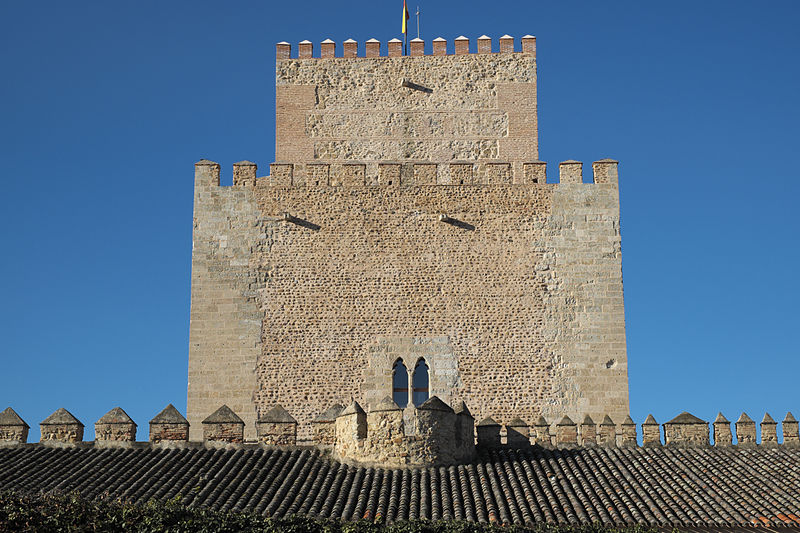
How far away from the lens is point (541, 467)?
17.9m

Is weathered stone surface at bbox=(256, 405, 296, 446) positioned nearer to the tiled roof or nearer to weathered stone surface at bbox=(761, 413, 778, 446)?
the tiled roof

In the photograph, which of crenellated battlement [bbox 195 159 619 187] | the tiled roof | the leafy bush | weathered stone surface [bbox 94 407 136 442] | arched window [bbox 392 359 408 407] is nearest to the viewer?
the leafy bush

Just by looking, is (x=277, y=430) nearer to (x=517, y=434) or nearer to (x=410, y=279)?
(x=517, y=434)

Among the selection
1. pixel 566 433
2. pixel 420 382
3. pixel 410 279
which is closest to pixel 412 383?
pixel 420 382

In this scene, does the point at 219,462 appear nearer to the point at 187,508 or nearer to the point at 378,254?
the point at 187,508

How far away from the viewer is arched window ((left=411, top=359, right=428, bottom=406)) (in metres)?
21.9

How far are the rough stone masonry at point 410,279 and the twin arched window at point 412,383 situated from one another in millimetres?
159

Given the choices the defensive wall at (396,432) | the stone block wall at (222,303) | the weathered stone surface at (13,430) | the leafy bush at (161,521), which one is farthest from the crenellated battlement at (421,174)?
the leafy bush at (161,521)

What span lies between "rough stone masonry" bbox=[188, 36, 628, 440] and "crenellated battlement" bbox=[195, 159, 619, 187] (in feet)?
0.10

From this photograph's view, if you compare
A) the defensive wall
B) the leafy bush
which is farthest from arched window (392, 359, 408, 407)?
the leafy bush

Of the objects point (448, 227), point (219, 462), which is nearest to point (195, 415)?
point (219, 462)

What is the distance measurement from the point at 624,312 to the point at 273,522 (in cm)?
1044

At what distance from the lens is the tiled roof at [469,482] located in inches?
627

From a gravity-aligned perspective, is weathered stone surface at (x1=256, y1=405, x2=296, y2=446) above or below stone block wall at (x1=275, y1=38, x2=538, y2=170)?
below
